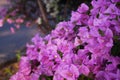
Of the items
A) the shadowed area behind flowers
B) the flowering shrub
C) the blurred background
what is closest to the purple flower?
the flowering shrub

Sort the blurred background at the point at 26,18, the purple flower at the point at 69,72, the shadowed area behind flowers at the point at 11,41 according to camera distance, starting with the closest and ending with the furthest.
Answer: the purple flower at the point at 69,72
the blurred background at the point at 26,18
the shadowed area behind flowers at the point at 11,41

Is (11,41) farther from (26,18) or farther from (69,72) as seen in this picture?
(69,72)

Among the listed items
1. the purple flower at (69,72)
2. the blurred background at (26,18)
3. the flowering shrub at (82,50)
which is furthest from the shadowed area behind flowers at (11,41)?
the purple flower at (69,72)

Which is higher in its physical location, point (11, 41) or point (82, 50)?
point (82, 50)

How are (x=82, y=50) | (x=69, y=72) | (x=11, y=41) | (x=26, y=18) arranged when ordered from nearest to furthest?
(x=69, y=72)
(x=82, y=50)
(x=26, y=18)
(x=11, y=41)

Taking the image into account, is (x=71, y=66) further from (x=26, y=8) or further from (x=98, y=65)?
(x=26, y=8)

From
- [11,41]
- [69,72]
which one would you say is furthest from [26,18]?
[69,72]

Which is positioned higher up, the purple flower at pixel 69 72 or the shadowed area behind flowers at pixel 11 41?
the purple flower at pixel 69 72

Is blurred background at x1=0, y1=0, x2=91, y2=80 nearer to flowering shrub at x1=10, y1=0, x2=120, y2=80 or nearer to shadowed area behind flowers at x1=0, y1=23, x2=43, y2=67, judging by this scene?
shadowed area behind flowers at x1=0, y1=23, x2=43, y2=67

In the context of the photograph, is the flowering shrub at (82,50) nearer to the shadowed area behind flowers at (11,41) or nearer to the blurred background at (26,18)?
the blurred background at (26,18)

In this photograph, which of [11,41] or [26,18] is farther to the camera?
[11,41]
